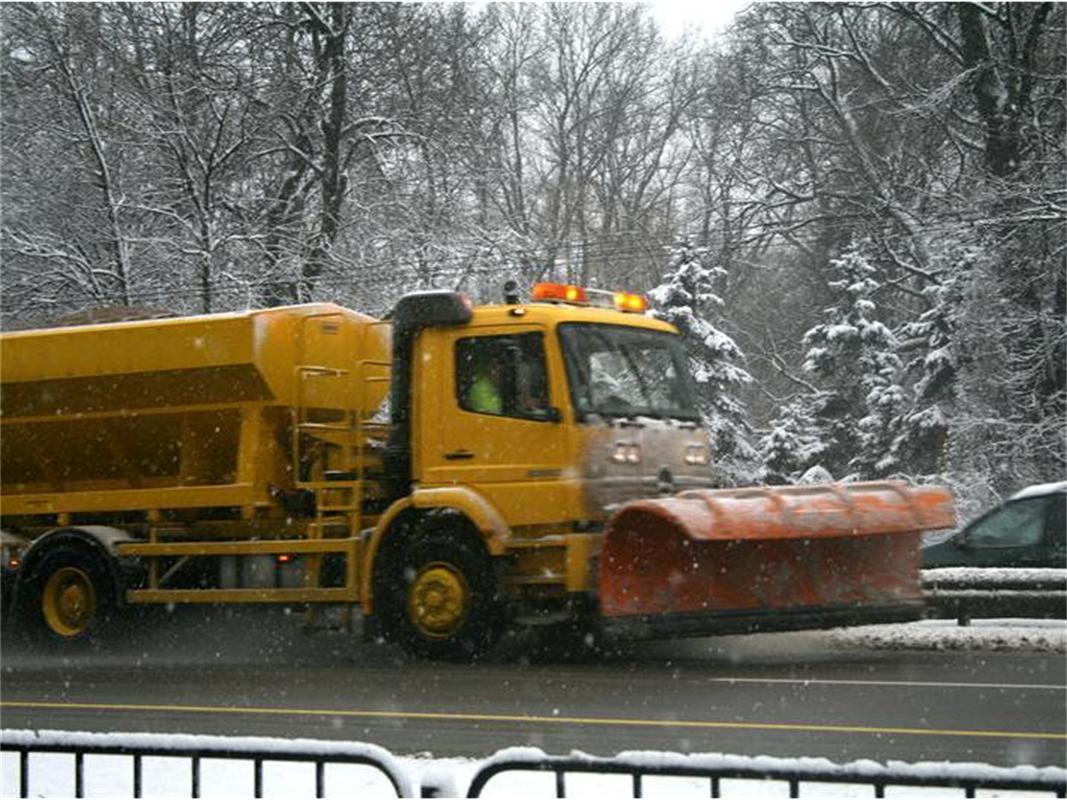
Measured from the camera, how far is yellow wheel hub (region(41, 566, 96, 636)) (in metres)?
15.3

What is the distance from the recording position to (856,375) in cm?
3419

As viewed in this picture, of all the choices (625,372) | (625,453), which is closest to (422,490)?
(625,453)

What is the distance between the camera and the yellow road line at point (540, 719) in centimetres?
936

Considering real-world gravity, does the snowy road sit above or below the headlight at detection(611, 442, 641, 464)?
below

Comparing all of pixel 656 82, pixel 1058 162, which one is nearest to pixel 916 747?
pixel 1058 162

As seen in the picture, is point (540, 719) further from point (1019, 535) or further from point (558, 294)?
point (1019, 535)

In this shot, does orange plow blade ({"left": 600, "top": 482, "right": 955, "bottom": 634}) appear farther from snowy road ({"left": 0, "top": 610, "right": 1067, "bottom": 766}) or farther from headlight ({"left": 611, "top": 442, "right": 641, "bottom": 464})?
headlight ({"left": 611, "top": 442, "right": 641, "bottom": 464})

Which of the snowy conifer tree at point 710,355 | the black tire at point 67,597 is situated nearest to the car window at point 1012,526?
the black tire at point 67,597

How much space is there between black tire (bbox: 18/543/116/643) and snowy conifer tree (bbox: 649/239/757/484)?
1661cm

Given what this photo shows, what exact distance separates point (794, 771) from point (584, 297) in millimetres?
9728

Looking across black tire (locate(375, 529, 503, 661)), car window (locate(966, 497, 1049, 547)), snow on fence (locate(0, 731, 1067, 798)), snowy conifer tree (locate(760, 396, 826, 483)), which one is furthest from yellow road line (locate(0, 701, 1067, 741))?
snowy conifer tree (locate(760, 396, 826, 483))

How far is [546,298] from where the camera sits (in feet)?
44.7

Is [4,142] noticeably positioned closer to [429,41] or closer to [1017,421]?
[429,41]

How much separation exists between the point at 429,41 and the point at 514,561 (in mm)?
18394
